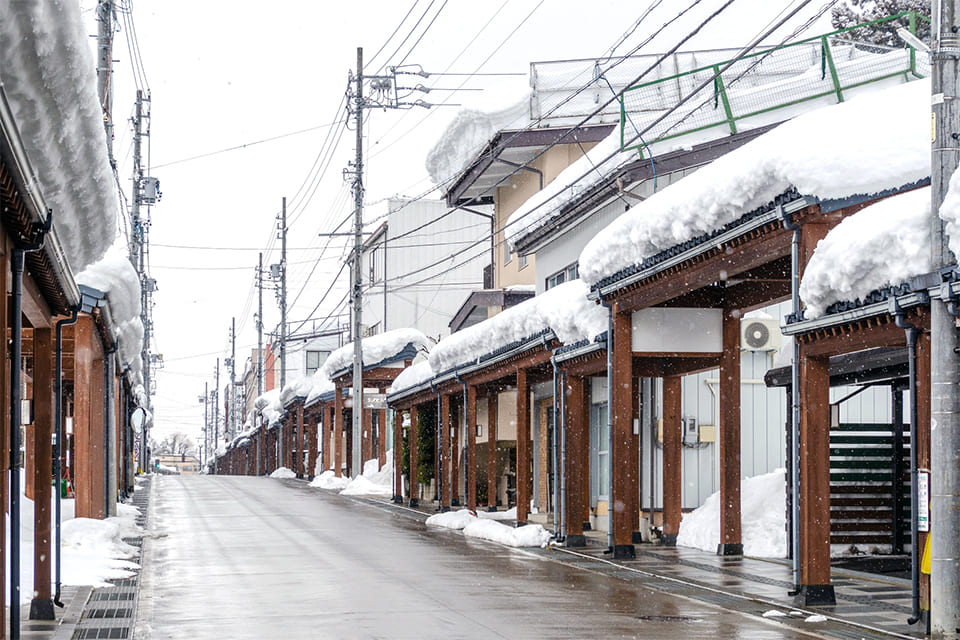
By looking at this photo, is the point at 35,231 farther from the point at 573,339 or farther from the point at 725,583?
the point at 573,339

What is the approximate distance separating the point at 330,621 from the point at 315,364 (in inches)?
3243

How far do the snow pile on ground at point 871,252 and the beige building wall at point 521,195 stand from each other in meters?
18.7

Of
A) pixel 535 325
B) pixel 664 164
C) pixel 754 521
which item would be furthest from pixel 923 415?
pixel 664 164

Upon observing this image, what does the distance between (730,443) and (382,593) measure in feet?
24.8

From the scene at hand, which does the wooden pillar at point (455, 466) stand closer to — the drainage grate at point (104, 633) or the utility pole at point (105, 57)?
the utility pole at point (105, 57)

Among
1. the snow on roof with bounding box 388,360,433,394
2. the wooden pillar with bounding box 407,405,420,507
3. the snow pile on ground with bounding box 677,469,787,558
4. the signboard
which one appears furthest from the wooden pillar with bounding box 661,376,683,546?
the signboard

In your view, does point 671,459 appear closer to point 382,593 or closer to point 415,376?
point 382,593

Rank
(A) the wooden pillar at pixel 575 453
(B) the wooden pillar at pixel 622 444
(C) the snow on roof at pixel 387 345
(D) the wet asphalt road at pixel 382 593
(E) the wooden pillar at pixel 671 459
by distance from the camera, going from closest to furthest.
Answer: (D) the wet asphalt road at pixel 382 593 < (B) the wooden pillar at pixel 622 444 < (A) the wooden pillar at pixel 575 453 < (E) the wooden pillar at pixel 671 459 < (C) the snow on roof at pixel 387 345

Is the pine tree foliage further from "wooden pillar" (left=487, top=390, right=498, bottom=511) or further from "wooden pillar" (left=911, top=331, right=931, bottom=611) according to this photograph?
"wooden pillar" (left=911, top=331, right=931, bottom=611)

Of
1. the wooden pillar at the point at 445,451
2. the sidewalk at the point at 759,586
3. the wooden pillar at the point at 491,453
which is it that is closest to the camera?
the sidewalk at the point at 759,586

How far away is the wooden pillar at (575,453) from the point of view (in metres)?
21.9

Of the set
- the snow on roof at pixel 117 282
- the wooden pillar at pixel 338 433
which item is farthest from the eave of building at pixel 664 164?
the wooden pillar at pixel 338 433

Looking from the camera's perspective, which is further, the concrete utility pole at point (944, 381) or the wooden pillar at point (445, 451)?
the wooden pillar at point (445, 451)

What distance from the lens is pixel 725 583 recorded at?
16312 mm
